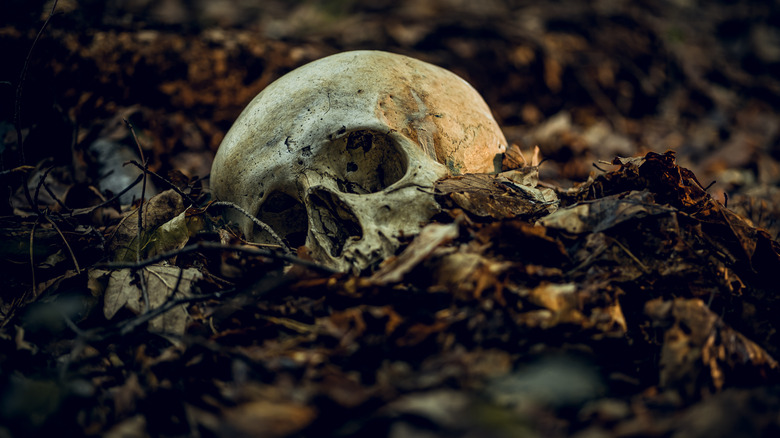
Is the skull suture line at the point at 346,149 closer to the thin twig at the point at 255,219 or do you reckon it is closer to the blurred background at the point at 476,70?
the thin twig at the point at 255,219

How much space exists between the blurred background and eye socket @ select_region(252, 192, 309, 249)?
1141mm

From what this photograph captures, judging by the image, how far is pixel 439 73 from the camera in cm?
237

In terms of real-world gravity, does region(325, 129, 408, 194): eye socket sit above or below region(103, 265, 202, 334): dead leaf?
above

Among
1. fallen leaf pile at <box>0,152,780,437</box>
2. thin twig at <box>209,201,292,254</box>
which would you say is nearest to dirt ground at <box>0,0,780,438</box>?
fallen leaf pile at <box>0,152,780,437</box>

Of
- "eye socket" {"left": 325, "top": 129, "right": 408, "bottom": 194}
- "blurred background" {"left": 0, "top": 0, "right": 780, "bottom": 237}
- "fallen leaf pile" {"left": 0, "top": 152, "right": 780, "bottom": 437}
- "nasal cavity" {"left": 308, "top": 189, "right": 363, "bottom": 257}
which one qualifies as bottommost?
"fallen leaf pile" {"left": 0, "top": 152, "right": 780, "bottom": 437}

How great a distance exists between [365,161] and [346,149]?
0.11 m

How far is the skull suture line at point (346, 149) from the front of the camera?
75.5 inches

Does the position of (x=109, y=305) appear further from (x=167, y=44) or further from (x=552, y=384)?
(x=167, y=44)

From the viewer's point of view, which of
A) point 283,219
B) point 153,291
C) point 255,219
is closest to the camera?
point 153,291

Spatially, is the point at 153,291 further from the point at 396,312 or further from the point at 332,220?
the point at 396,312

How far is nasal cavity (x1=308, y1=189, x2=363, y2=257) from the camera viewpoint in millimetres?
1939

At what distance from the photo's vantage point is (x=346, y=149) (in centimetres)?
211

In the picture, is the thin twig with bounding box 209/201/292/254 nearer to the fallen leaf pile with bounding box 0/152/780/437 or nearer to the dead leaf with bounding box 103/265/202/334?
the fallen leaf pile with bounding box 0/152/780/437

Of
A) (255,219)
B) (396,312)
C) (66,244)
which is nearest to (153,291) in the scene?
(255,219)
